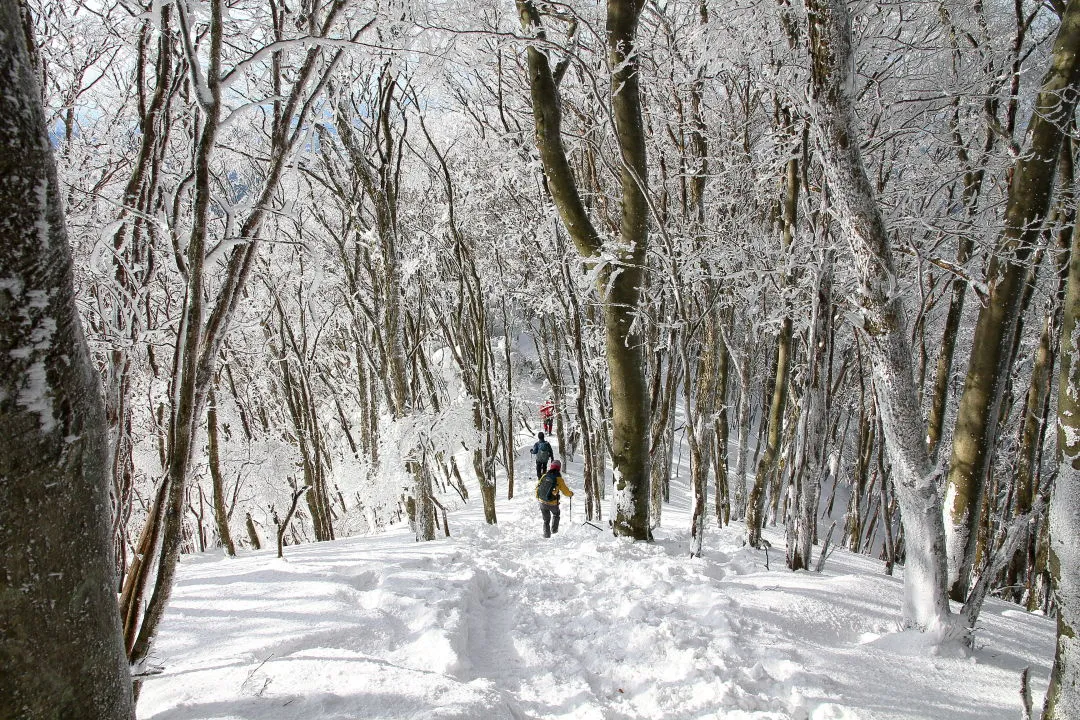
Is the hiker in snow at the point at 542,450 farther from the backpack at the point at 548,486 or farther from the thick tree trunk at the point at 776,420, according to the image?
the thick tree trunk at the point at 776,420

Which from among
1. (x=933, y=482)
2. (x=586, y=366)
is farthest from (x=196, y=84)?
(x=586, y=366)

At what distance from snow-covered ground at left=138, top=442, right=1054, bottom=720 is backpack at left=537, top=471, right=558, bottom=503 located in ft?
10.0

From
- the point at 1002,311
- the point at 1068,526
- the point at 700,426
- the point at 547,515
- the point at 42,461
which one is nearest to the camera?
the point at 42,461

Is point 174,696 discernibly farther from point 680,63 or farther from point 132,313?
point 680,63

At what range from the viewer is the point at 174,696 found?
7.09 feet

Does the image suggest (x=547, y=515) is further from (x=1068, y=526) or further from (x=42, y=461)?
(x=42, y=461)

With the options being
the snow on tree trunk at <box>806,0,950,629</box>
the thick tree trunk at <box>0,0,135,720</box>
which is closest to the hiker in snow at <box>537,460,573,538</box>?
the snow on tree trunk at <box>806,0,950,629</box>

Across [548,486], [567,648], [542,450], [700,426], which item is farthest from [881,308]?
[542,450]

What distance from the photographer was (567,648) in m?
3.18

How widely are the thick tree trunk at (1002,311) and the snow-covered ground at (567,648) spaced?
0.63 metres

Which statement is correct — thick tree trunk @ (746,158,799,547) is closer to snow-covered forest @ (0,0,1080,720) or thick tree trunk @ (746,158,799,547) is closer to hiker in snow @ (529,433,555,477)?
snow-covered forest @ (0,0,1080,720)

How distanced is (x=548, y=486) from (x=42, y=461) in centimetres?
688

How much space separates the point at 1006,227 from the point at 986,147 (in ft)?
9.26

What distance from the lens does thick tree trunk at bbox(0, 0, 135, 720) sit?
83 cm
